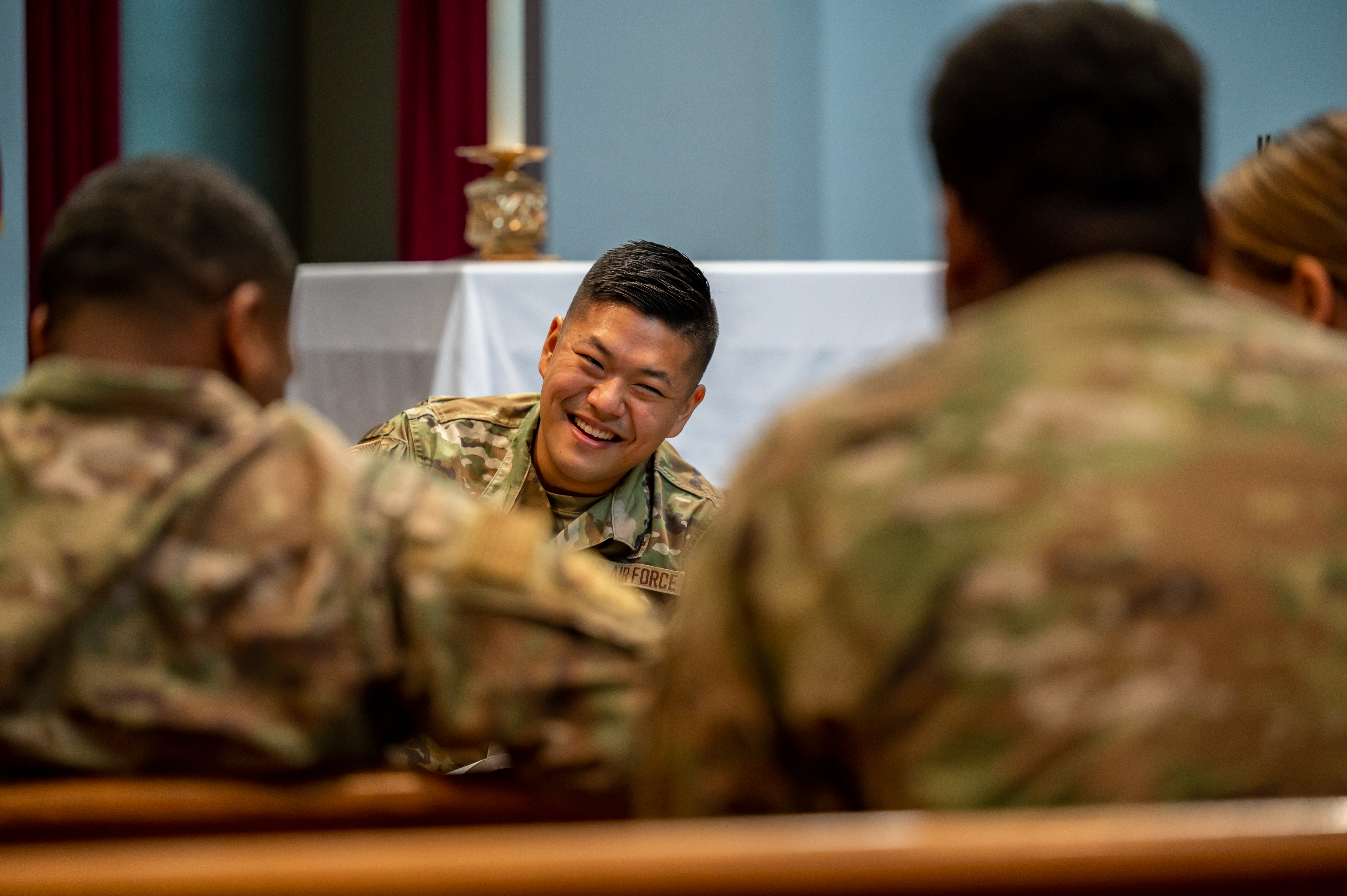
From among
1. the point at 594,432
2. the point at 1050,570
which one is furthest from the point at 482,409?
the point at 1050,570

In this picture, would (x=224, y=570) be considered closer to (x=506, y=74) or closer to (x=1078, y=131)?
(x=1078, y=131)

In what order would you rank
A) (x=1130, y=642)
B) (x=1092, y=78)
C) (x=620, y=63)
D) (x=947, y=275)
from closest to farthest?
1. (x=1130, y=642)
2. (x=1092, y=78)
3. (x=947, y=275)
4. (x=620, y=63)

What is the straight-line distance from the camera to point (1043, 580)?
0.77 metres

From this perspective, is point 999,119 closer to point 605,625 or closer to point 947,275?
point 947,275

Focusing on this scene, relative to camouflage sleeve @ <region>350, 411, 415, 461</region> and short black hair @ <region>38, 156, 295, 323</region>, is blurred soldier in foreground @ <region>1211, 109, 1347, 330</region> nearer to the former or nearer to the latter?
short black hair @ <region>38, 156, 295, 323</region>

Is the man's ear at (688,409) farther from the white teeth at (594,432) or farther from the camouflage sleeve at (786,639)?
the camouflage sleeve at (786,639)

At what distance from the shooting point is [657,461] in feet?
7.59

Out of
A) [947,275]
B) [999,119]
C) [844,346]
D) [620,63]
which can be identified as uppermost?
[620,63]

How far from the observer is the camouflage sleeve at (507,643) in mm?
954

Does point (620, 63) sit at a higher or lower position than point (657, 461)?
higher

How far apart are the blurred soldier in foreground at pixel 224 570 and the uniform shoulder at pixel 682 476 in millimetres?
1256

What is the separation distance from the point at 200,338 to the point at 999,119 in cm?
57

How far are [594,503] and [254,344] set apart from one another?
1.21 meters

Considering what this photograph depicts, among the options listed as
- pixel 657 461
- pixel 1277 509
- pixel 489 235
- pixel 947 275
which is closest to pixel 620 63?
pixel 489 235
